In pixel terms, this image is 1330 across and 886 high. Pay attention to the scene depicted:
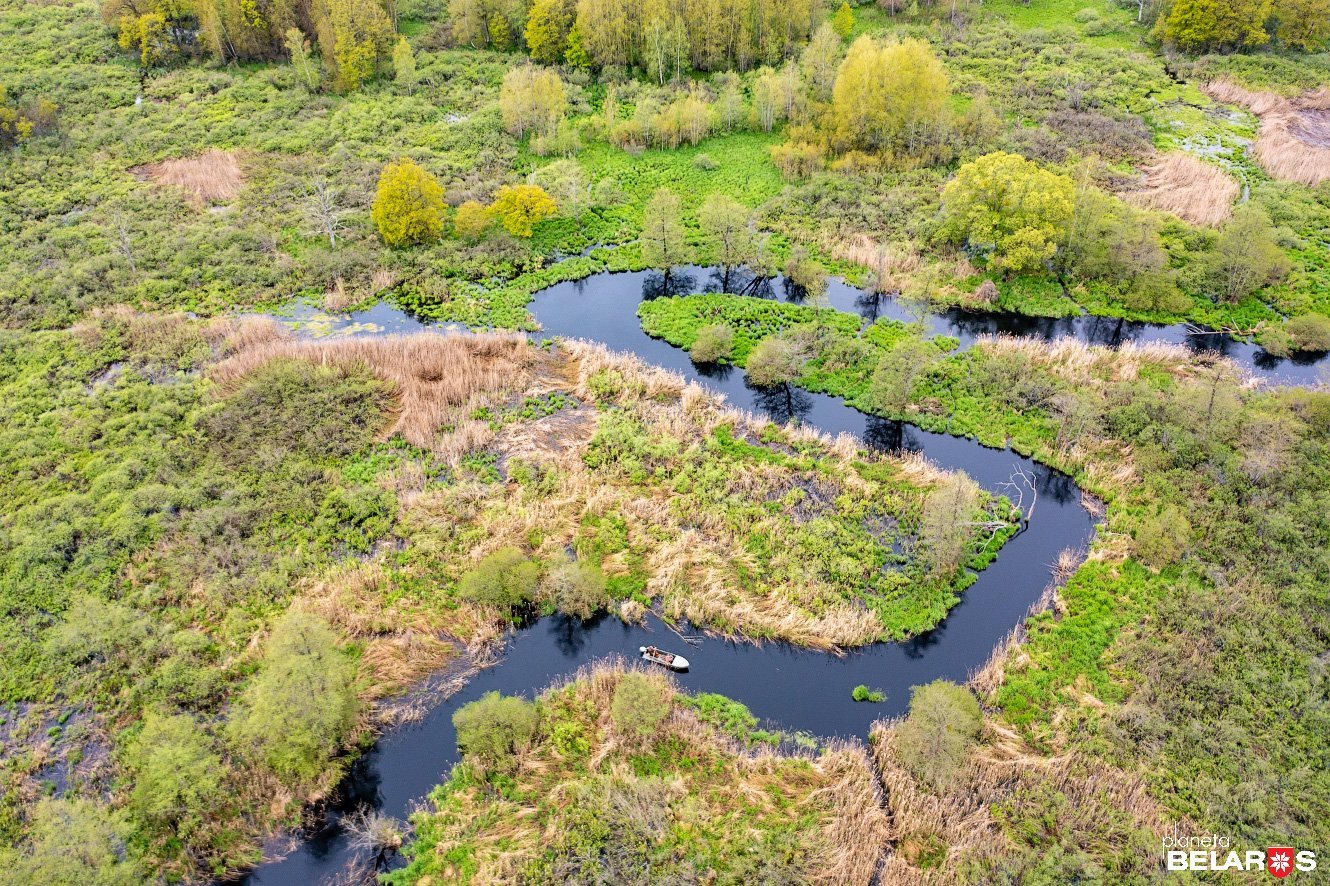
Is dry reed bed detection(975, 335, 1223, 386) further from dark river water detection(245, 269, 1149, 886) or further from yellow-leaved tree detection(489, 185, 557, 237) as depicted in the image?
yellow-leaved tree detection(489, 185, 557, 237)

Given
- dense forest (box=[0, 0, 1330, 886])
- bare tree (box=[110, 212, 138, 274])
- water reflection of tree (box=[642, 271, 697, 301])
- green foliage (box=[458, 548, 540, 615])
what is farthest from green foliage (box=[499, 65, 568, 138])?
green foliage (box=[458, 548, 540, 615])

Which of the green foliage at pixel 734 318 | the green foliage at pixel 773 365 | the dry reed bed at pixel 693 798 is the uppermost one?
the green foliage at pixel 734 318

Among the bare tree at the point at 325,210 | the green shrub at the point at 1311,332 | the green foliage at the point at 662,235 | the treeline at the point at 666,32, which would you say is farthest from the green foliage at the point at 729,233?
the green shrub at the point at 1311,332

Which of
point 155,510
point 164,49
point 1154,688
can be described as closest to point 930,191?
point 1154,688

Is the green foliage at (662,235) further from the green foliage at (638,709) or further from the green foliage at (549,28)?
the green foliage at (549,28)

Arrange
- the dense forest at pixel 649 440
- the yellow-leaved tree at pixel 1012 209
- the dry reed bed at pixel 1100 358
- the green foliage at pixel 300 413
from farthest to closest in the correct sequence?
the yellow-leaved tree at pixel 1012 209
the dry reed bed at pixel 1100 358
the green foliage at pixel 300 413
the dense forest at pixel 649 440

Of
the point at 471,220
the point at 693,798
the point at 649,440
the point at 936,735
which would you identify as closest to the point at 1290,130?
the point at 649,440

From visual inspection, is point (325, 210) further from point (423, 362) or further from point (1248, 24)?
point (1248, 24)
